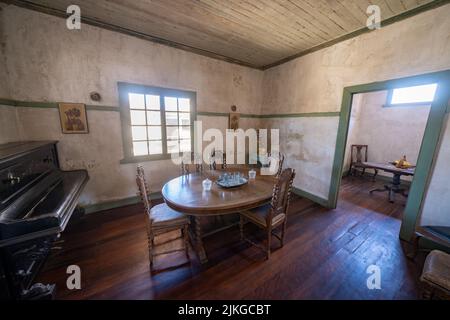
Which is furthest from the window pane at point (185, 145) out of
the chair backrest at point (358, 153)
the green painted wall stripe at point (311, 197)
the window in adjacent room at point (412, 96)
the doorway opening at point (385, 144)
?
the chair backrest at point (358, 153)

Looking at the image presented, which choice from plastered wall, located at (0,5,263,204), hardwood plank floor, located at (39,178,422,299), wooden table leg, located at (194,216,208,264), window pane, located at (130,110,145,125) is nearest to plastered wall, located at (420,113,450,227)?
hardwood plank floor, located at (39,178,422,299)

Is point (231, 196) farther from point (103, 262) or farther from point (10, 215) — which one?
point (10, 215)

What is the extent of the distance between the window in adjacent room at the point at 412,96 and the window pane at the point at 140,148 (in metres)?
5.53

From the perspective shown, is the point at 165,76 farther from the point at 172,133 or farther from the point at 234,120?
the point at 234,120

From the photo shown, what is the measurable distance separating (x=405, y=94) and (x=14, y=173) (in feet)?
23.8

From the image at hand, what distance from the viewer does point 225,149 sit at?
13.3ft

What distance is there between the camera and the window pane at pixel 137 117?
2887 mm

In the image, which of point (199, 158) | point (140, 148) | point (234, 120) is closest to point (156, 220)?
point (199, 158)

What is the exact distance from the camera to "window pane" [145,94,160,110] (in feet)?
9.80

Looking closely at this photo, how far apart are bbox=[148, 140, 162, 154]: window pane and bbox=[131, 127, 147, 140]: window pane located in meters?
0.16

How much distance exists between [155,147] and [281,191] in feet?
8.22

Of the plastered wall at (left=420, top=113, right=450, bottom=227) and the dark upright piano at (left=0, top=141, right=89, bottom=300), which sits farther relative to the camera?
the plastered wall at (left=420, top=113, right=450, bottom=227)

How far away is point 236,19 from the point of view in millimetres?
2289

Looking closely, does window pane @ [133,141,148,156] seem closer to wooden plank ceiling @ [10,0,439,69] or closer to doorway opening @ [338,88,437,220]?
wooden plank ceiling @ [10,0,439,69]
